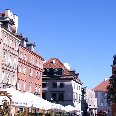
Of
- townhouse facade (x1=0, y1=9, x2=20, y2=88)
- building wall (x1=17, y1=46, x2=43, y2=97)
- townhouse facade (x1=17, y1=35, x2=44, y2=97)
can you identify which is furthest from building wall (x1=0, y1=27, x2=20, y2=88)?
building wall (x1=17, y1=46, x2=43, y2=97)

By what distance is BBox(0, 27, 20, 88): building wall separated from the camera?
5025 cm

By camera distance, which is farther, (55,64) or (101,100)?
(101,100)

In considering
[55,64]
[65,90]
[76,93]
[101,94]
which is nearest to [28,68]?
[65,90]

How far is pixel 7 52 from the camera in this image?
5231cm

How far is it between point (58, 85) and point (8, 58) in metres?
32.2

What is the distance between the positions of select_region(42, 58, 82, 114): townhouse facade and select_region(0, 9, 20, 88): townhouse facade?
90.2 feet

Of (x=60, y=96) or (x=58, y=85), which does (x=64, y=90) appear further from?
(x=58, y=85)

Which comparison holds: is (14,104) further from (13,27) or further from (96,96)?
(96,96)

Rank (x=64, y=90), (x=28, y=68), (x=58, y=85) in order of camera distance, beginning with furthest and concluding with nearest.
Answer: (x=58, y=85) → (x=64, y=90) → (x=28, y=68)

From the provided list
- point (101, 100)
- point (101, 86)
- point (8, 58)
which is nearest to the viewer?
point (8, 58)

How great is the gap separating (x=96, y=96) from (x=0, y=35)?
3887 inches

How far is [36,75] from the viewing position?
→ 68.8 meters

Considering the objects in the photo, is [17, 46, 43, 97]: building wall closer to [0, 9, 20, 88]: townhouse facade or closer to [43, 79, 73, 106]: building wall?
[0, 9, 20, 88]: townhouse facade

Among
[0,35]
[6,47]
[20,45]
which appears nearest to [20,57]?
[20,45]
